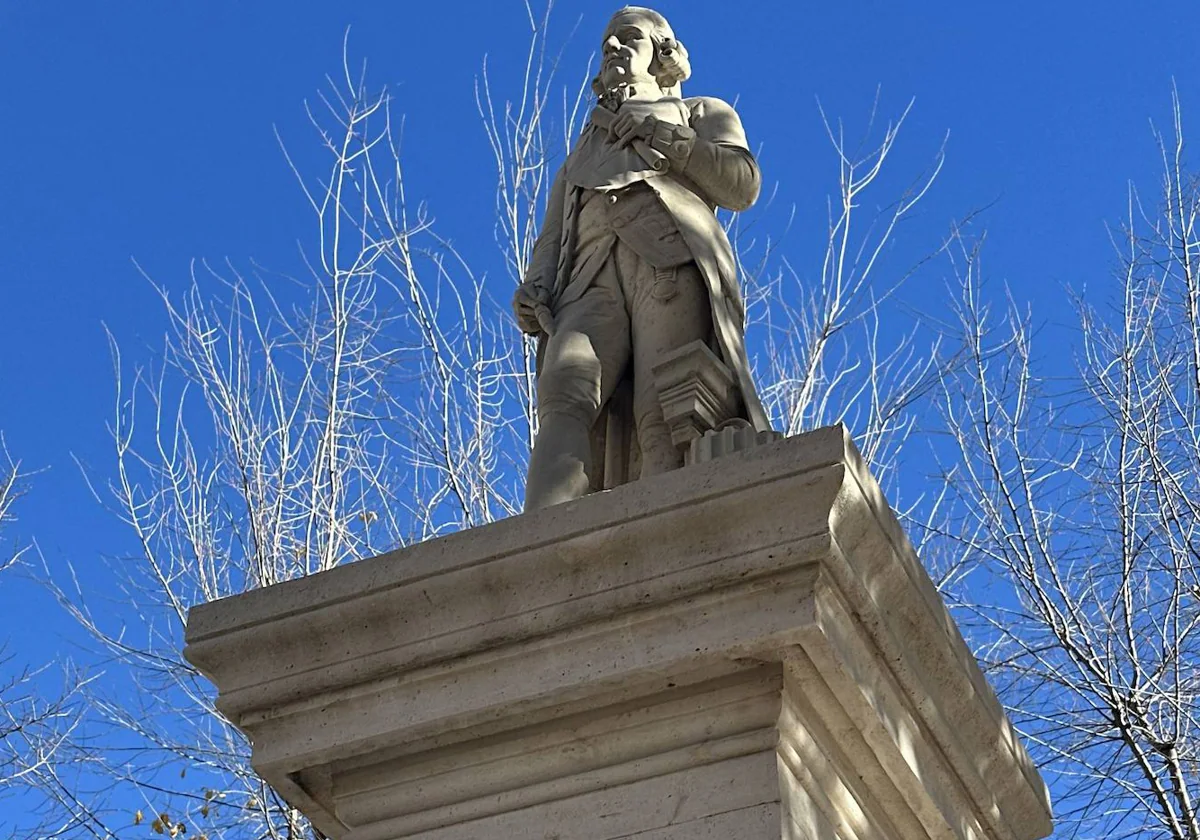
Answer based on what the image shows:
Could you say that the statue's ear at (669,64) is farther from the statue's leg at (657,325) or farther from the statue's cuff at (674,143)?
the statue's leg at (657,325)

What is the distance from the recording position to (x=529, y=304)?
19.4ft

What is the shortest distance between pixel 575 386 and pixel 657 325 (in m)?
0.38

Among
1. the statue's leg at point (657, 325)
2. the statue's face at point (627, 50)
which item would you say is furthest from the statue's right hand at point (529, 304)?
the statue's face at point (627, 50)

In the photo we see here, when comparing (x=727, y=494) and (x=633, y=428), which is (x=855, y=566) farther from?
(x=633, y=428)

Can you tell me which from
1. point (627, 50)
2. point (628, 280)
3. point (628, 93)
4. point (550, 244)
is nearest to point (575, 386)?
point (628, 280)

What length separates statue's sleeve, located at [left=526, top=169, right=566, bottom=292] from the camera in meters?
6.05

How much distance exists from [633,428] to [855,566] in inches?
64.3

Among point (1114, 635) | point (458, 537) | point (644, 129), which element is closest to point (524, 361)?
point (1114, 635)

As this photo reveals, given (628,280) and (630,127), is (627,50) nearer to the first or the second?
(630,127)

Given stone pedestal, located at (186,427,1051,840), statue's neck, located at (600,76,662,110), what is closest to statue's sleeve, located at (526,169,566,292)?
statue's neck, located at (600,76,662,110)

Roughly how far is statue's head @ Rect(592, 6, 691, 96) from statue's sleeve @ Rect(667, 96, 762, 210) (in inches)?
12.3

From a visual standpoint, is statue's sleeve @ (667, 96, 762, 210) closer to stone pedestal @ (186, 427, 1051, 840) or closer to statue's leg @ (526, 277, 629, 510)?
statue's leg @ (526, 277, 629, 510)

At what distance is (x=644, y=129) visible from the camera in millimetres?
6098

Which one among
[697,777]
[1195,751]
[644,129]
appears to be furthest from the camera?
[1195,751]
